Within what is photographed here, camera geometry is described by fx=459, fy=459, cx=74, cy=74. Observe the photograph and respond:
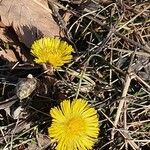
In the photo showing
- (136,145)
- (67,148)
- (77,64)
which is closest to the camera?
(67,148)

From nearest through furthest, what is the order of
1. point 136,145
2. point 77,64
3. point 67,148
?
point 67,148, point 136,145, point 77,64

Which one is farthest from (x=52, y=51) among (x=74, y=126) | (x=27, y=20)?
(x=74, y=126)

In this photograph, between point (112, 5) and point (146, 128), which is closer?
point (146, 128)

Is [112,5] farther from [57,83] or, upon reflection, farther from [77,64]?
[57,83]

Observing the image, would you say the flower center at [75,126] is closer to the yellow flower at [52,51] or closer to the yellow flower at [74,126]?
the yellow flower at [74,126]

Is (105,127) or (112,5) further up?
(112,5)

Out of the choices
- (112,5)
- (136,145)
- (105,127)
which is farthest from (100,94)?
(112,5)

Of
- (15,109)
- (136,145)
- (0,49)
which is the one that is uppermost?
(0,49)

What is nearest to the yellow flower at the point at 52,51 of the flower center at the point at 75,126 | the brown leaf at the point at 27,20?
the brown leaf at the point at 27,20
